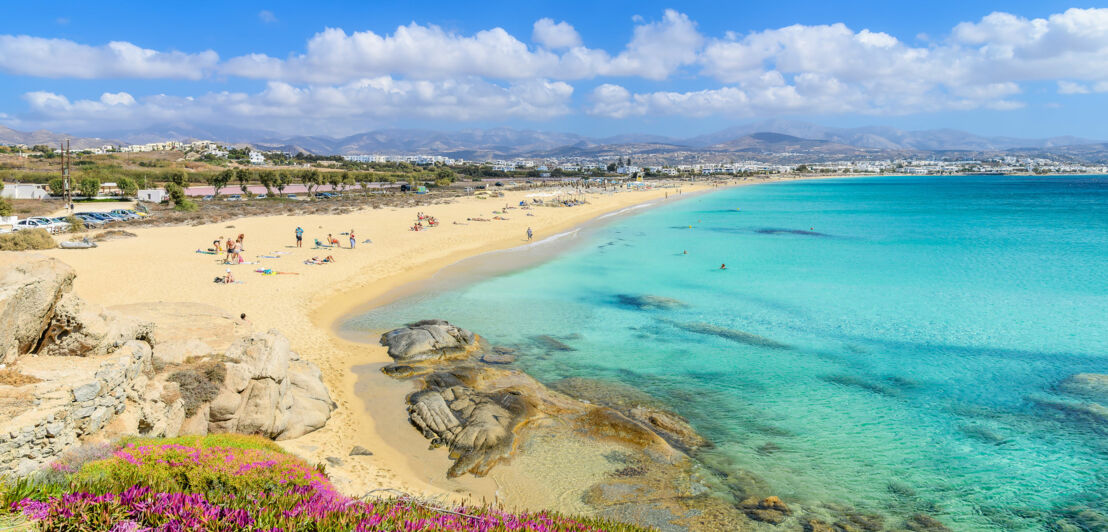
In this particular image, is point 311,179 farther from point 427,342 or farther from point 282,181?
point 427,342

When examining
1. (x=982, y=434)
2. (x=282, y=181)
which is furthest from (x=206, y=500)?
(x=282, y=181)

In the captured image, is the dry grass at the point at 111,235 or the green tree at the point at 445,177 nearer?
the dry grass at the point at 111,235

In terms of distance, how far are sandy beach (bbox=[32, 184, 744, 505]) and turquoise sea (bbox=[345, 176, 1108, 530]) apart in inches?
105

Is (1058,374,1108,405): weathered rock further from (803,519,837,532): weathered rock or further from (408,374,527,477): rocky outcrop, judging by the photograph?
(408,374,527,477): rocky outcrop

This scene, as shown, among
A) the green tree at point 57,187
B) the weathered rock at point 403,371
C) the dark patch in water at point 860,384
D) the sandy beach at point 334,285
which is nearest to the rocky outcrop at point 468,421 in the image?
the sandy beach at point 334,285

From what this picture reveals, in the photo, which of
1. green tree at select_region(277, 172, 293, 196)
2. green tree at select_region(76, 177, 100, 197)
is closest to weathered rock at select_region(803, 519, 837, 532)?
green tree at select_region(76, 177, 100, 197)

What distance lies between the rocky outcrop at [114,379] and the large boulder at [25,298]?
0.01 m

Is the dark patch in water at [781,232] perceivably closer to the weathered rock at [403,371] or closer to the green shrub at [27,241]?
the weathered rock at [403,371]

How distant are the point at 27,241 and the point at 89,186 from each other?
1477 inches

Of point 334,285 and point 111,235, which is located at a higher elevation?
point 111,235

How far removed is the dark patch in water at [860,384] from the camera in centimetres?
1321

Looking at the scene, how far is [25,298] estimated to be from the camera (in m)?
7.34

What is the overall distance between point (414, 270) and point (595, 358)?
44.1 feet

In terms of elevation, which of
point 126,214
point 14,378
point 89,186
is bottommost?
point 14,378
